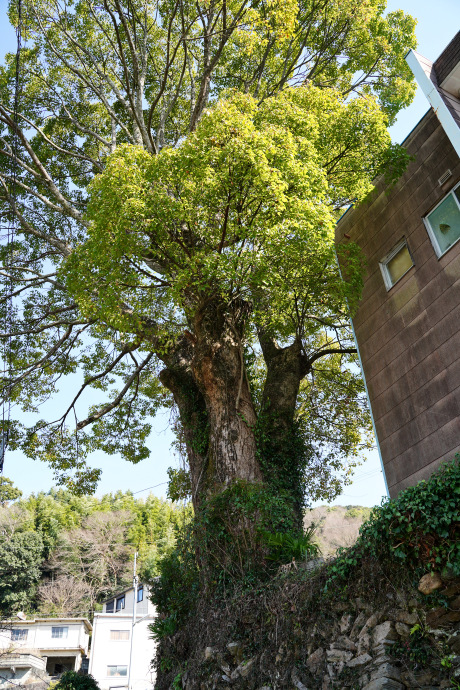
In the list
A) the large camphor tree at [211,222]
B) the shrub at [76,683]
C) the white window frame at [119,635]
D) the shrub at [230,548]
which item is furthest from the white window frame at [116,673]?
the shrub at [230,548]

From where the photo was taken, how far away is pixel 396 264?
9484mm

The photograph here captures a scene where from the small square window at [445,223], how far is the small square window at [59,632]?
3321cm

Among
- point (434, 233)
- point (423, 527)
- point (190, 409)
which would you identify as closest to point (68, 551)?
point (190, 409)

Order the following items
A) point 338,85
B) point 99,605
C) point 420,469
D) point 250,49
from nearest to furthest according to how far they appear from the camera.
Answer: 1. point 420,469
2. point 250,49
3. point 338,85
4. point 99,605

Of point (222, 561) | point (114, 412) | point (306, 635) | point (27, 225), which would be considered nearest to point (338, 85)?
point (27, 225)

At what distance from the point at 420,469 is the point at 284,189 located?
15.8 ft

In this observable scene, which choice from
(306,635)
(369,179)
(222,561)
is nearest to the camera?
(306,635)

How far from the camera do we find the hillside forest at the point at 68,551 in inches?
1435

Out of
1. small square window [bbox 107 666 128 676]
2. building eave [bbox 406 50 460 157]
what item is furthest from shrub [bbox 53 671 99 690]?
building eave [bbox 406 50 460 157]

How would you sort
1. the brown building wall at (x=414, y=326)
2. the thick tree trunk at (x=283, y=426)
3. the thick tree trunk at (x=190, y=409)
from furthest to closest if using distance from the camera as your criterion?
the thick tree trunk at (x=190, y=409) → the thick tree trunk at (x=283, y=426) → the brown building wall at (x=414, y=326)

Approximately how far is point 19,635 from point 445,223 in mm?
34001

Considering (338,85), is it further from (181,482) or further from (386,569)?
(386,569)

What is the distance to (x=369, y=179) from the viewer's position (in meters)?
10.4

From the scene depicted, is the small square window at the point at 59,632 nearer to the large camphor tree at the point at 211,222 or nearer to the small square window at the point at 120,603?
the small square window at the point at 120,603
